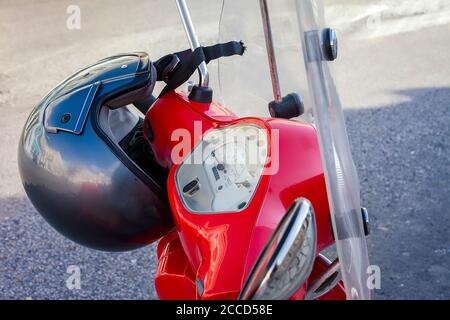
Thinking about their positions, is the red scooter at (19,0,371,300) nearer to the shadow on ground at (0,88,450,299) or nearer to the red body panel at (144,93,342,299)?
the red body panel at (144,93,342,299)

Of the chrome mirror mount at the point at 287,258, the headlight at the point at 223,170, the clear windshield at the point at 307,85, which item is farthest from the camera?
the headlight at the point at 223,170

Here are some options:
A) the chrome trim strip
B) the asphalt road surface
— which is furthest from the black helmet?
the asphalt road surface

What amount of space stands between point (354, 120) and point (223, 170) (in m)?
2.92

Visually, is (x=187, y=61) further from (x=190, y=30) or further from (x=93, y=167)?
(x=93, y=167)

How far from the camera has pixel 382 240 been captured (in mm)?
3074

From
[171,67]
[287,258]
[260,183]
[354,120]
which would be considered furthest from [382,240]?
[287,258]

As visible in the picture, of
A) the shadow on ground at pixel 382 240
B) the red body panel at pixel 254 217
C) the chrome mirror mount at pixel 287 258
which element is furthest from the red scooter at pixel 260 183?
the shadow on ground at pixel 382 240

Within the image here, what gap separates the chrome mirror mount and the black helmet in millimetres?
526

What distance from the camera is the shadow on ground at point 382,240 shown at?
115 inches

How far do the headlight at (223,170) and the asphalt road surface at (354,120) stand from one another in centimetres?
60

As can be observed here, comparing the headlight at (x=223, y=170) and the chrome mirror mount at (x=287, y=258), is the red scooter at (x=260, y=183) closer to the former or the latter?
the headlight at (x=223, y=170)

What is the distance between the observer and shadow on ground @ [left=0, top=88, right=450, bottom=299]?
9.56ft
